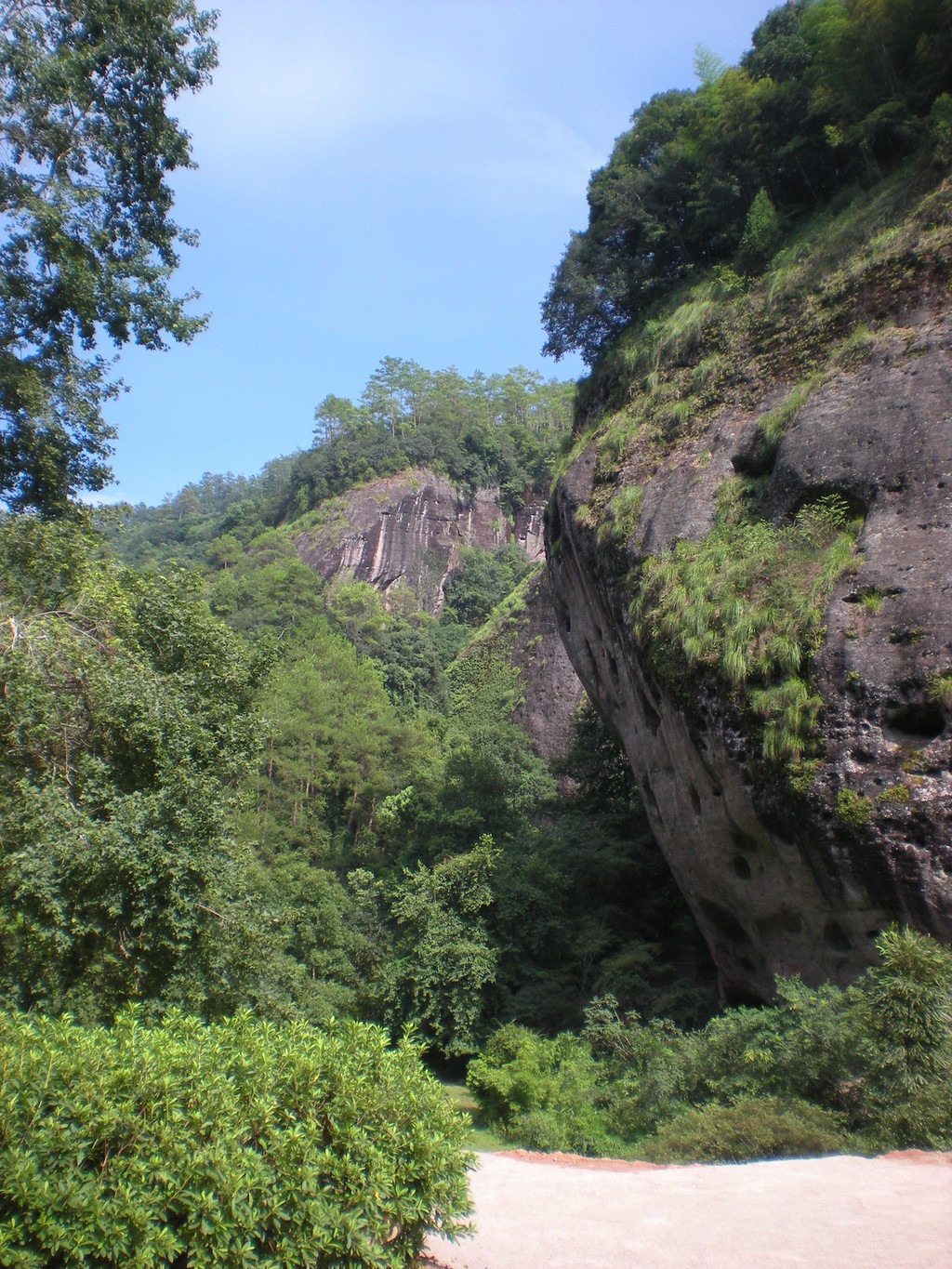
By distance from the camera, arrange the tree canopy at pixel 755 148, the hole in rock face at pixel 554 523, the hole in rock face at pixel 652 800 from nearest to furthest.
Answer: the hole in rock face at pixel 652 800 → the tree canopy at pixel 755 148 → the hole in rock face at pixel 554 523

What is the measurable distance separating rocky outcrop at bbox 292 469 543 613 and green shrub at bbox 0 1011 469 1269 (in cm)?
4574

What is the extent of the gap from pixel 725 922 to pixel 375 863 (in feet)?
46.1

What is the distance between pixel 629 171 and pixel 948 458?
1225cm

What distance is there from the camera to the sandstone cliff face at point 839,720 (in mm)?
8195

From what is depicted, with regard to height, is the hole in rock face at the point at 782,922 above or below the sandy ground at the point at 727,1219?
above

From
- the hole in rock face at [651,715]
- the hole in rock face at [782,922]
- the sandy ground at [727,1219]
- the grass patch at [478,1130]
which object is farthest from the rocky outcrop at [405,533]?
the sandy ground at [727,1219]

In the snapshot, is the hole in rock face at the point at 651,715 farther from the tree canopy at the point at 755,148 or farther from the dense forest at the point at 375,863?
the tree canopy at the point at 755,148

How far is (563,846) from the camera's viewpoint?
18.3 meters

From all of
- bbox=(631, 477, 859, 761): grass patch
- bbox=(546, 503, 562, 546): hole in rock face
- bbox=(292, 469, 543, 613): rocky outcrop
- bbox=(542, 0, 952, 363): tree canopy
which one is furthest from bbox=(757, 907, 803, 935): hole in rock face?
bbox=(292, 469, 543, 613): rocky outcrop

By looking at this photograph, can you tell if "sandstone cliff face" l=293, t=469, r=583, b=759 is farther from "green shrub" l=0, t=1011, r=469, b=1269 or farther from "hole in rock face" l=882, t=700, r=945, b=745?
"green shrub" l=0, t=1011, r=469, b=1269

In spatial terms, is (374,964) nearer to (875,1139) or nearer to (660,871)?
(660,871)

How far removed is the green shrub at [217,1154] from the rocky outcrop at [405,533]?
45.7 metres

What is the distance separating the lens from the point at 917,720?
8328 mm

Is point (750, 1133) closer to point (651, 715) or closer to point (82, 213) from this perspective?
point (651, 715)
